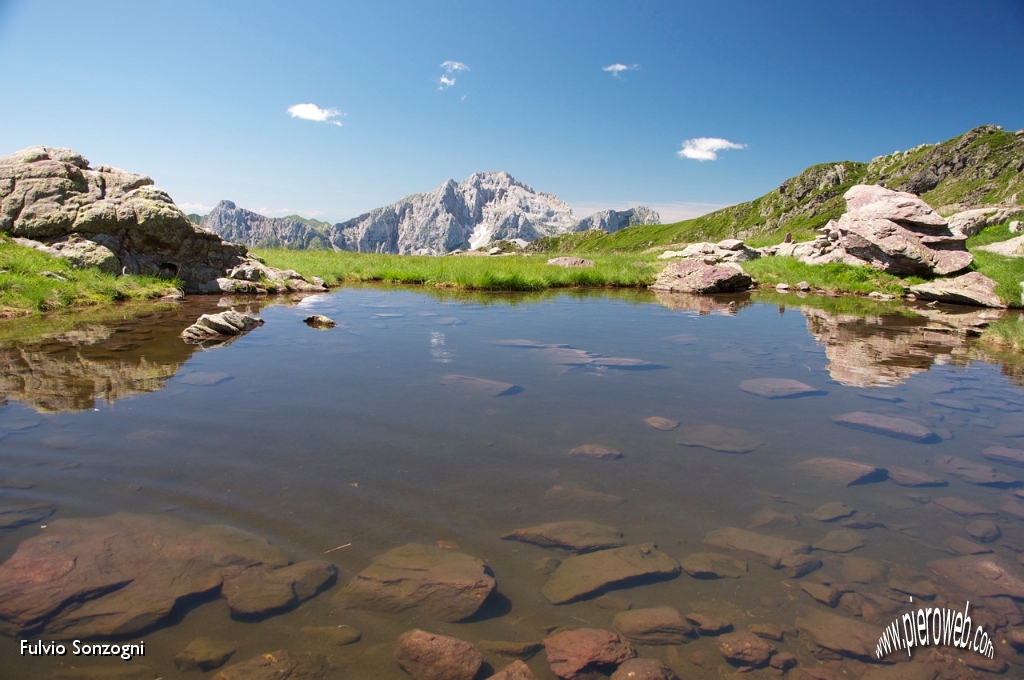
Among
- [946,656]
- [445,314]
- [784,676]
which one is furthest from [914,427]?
[445,314]

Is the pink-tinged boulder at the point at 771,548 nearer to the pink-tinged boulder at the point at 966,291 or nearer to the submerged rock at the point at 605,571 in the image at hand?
the submerged rock at the point at 605,571

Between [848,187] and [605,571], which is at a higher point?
[848,187]

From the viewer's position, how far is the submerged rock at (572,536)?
414 cm

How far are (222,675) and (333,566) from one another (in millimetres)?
962

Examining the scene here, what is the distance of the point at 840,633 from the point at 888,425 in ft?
15.0

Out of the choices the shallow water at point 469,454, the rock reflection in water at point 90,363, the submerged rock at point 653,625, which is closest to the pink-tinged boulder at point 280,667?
the shallow water at point 469,454

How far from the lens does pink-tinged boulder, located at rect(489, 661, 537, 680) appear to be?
9.62ft

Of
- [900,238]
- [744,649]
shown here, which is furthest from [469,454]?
[900,238]

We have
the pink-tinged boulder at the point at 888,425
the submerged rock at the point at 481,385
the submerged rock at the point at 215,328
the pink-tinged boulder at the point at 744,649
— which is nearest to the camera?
the pink-tinged boulder at the point at 744,649

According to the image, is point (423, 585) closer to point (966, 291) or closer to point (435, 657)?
point (435, 657)

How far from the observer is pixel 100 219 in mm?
18969

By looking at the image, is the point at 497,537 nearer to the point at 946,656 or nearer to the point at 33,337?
the point at 946,656

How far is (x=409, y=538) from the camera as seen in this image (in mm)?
4137

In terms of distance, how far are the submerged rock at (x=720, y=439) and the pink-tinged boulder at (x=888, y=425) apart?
155 centimetres
